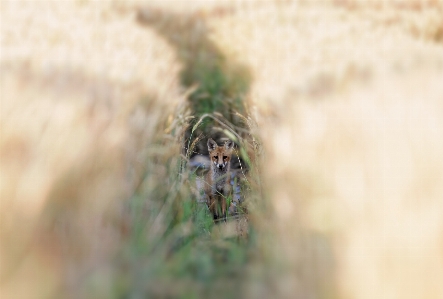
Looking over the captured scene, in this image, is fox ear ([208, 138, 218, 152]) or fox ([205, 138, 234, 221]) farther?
fox ear ([208, 138, 218, 152])

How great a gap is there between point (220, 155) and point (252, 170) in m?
2.71

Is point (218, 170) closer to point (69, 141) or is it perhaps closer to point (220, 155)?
point (220, 155)

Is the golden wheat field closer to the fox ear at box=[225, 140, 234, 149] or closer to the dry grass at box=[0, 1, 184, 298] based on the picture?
the dry grass at box=[0, 1, 184, 298]

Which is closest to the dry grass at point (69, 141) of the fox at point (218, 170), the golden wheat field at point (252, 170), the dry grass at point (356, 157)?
the golden wheat field at point (252, 170)

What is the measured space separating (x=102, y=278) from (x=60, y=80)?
1.65m

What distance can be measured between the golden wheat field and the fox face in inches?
76.7

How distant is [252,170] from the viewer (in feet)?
13.7

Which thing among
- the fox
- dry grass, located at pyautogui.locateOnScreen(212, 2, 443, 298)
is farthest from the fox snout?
dry grass, located at pyautogui.locateOnScreen(212, 2, 443, 298)

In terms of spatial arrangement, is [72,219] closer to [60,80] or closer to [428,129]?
[60,80]

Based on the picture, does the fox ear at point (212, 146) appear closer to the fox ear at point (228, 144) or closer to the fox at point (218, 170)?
the fox at point (218, 170)

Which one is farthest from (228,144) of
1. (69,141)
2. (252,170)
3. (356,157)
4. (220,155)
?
(356,157)

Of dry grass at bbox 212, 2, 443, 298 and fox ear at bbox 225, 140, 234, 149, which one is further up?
fox ear at bbox 225, 140, 234, 149

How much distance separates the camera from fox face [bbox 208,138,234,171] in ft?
22.4

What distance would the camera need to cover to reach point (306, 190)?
268 centimetres
